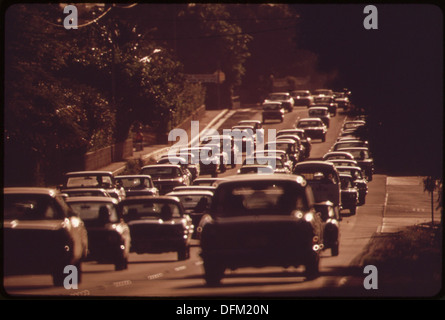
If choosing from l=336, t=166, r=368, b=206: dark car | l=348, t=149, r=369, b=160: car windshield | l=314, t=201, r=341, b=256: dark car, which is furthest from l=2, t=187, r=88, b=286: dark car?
l=348, t=149, r=369, b=160: car windshield

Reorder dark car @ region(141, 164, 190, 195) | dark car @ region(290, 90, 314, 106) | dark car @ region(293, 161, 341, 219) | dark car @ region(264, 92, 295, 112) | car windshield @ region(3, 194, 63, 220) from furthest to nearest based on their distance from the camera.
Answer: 1. dark car @ region(290, 90, 314, 106)
2. dark car @ region(264, 92, 295, 112)
3. dark car @ region(141, 164, 190, 195)
4. dark car @ region(293, 161, 341, 219)
5. car windshield @ region(3, 194, 63, 220)

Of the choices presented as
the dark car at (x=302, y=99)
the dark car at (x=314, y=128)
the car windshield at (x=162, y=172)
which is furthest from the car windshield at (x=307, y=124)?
the car windshield at (x=162, y=172)

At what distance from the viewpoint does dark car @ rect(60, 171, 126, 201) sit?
3456 cm

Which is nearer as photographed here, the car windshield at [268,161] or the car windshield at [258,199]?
the car windshield at [258,199]

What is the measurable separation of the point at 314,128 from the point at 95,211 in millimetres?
53869

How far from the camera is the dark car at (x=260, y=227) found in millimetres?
14406

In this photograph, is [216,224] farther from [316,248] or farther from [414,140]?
[414,140]

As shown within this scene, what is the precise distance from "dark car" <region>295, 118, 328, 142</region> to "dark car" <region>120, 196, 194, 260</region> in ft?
167

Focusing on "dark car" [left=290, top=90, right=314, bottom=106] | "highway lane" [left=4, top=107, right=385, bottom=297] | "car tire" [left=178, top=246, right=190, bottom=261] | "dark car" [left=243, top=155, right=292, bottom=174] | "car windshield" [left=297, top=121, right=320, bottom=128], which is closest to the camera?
"highway lane" [left=4, top=107, right=385, bottom=297]

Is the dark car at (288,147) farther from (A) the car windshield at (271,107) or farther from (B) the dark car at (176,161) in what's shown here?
(A) the car windshield at (271,107)

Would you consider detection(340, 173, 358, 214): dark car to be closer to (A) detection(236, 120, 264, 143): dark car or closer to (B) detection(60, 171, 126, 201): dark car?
(B) detection(60, 171, 126, 201): dark car

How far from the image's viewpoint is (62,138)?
35688mm

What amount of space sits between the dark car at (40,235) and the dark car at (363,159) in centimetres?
3651

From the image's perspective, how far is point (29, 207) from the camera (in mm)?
15117
